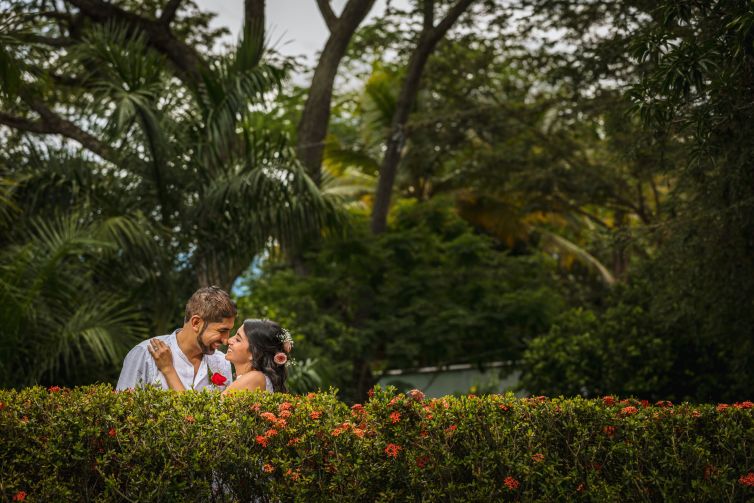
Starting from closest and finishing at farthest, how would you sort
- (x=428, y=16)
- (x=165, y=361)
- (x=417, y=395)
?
(x=417, y=395), (x=165, y=361), (x=428, y=16)

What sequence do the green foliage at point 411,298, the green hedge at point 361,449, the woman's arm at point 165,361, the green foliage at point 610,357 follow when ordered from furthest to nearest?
the green foliage at point 411,298
the green foliage at point 610,357
the woman's arm at point 165,361
the green hedge at point 361,449

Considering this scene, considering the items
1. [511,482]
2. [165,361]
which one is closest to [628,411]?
[511,482]

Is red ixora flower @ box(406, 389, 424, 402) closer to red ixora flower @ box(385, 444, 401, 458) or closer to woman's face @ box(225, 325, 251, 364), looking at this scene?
red ixora flower @ box(385, 444, 401, 458)

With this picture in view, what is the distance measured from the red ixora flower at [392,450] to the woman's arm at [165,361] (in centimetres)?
114

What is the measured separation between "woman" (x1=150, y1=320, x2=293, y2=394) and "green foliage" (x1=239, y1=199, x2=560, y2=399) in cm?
1033

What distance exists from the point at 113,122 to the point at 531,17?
837 cm

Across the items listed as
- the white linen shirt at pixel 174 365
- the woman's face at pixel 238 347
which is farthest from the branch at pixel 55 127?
the woman's face at pixel 238 347

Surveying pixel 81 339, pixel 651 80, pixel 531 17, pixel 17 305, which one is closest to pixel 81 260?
pixel 81 339

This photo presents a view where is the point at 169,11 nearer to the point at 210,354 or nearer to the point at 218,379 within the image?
the point at 210,354

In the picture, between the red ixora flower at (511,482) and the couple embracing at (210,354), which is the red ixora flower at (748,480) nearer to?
the red ixora flower at (511,482)

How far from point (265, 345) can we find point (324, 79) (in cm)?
1186

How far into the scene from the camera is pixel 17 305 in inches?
366

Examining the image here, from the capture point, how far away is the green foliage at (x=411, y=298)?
54.7 ft

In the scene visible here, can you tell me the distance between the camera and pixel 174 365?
206 inches
